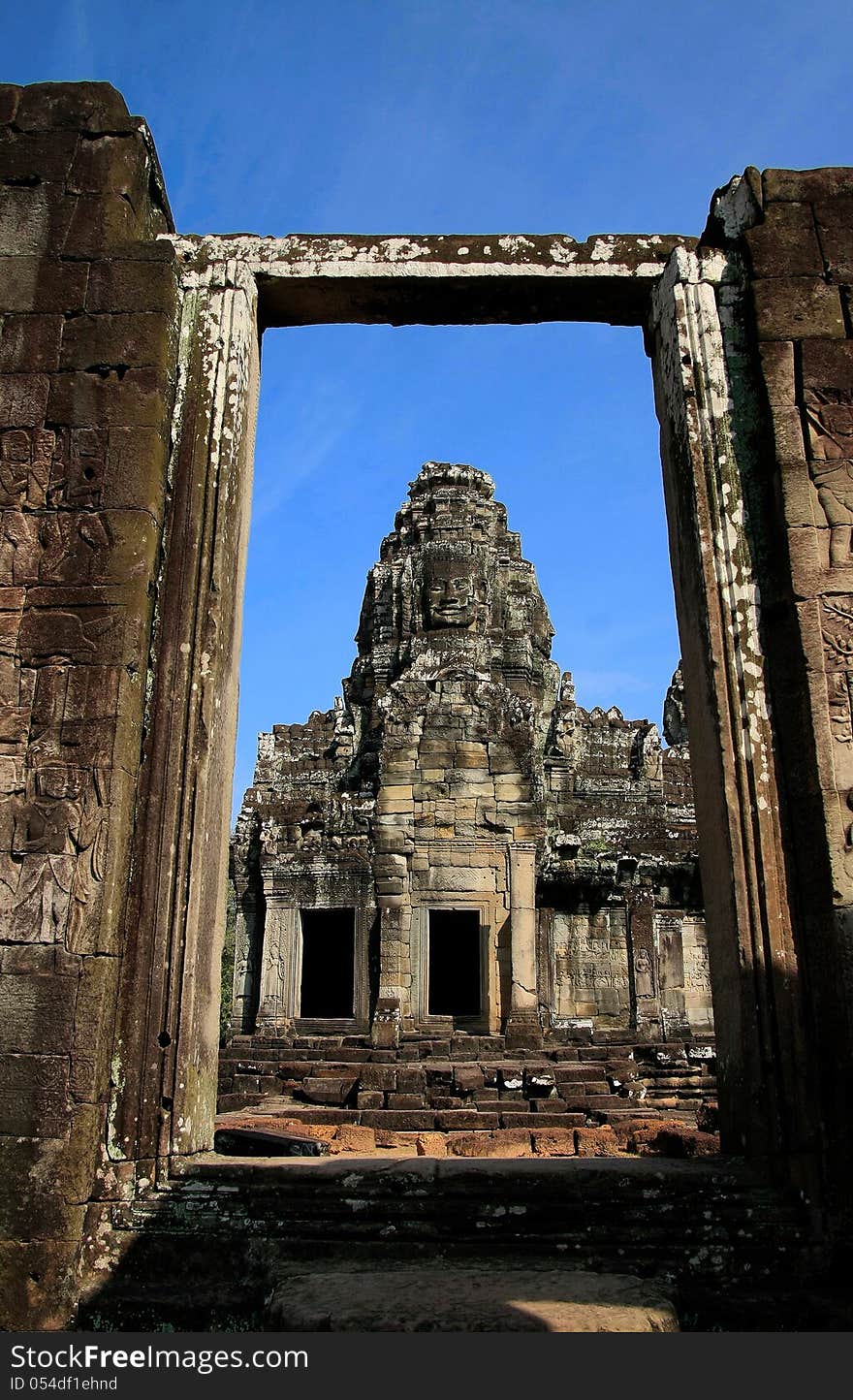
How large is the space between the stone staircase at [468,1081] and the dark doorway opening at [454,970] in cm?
631

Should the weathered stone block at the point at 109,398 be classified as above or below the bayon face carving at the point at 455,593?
below

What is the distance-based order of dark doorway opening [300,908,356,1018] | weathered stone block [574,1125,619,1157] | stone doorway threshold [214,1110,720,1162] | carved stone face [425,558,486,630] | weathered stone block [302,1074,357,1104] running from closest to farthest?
stone doorway threshold [214,1110,720,1162]
weathered stone block [574,1125,619,1157]
weathered stone block [302,1074,357,1104]
carved stone face [425,558,486,630]
dark doorway opening [300,908,356,1018]

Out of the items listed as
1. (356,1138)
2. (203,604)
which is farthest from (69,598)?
(356,1138)

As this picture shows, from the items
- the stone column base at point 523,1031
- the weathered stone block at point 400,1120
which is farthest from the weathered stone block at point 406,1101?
the stone column base at point 523,1031

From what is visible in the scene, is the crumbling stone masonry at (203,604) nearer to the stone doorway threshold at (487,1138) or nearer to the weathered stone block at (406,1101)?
the stone doorway threshold at (487,1138)

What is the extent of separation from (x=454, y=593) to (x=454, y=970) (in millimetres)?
8070

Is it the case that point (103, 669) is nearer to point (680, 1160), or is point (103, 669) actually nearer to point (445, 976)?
point (680, 1160)

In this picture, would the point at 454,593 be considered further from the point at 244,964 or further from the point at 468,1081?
the point at 468,1081

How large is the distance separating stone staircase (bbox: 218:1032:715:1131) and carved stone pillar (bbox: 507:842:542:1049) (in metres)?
0.40

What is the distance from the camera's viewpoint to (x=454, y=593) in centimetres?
2267

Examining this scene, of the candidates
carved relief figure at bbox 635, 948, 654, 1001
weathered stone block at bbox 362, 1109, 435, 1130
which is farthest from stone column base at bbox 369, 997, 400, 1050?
carved relief figure at bbox 635, 948, 654, 1001

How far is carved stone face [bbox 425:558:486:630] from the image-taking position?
22.6 metres

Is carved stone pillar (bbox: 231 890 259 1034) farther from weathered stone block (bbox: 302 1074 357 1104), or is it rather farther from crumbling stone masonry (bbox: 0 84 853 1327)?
crumbling stone masonry (bbox: 0 84 853 1327)

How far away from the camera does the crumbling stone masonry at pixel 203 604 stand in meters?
4.05
